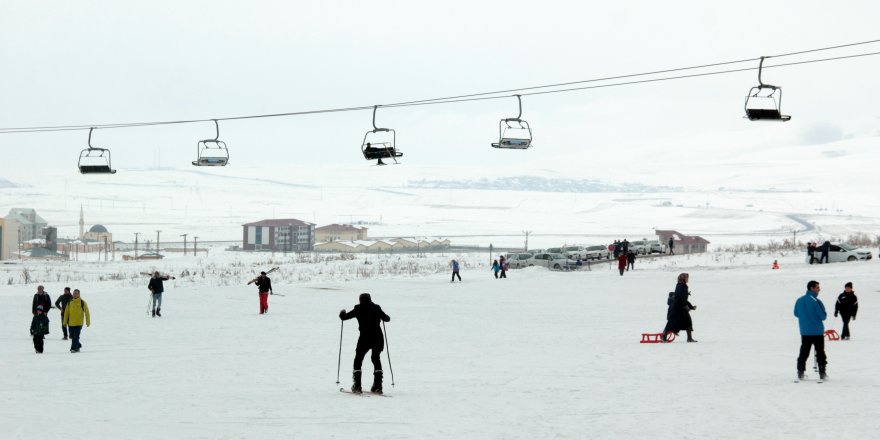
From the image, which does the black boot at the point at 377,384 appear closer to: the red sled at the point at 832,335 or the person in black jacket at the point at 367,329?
the person in black jacket at the point at 367,329

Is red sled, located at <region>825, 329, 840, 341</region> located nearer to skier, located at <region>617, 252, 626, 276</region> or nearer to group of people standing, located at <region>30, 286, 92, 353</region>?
group of people standing, located at <region>30, 286, 92, 353</region>

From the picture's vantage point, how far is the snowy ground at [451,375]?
12398 millimetres

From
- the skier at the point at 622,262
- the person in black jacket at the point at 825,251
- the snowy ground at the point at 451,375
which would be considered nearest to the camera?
the snowy ground at the point at 451,375

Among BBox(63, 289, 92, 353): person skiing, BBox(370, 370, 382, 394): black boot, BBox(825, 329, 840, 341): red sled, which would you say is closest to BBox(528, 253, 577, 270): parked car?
BBox(825, 329, 840, 341): red sled

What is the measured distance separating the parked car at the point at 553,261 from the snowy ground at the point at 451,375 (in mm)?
24033

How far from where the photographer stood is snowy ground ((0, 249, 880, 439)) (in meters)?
12.4

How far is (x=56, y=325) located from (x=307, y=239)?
4430 inches

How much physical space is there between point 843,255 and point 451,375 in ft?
134

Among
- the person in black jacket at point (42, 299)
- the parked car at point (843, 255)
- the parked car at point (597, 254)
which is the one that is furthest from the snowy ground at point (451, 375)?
the parked car at point (597, 254)

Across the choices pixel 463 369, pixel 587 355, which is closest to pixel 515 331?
pixel 587 355

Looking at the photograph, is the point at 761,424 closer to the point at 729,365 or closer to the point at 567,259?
the point at 729,365

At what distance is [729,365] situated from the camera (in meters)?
17.6

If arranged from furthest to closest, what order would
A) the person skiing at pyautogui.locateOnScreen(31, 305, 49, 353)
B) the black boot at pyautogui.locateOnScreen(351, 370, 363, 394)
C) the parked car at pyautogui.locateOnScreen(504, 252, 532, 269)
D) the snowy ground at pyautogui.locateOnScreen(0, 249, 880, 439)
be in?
the parked car at pyautogui.locateOnScreen(504, 252, 532, 269) < the person skiing at pyautogui.locateOnScreen(31, 305, 49, 353) < the black boot at pyautogui.locateOnScreen(351, 370, 363, 394) < the snowy ground at pyautogui.locateOnScreen(0, 249, 880, 439)

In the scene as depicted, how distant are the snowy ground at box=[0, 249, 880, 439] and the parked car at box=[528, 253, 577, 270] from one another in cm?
2403
